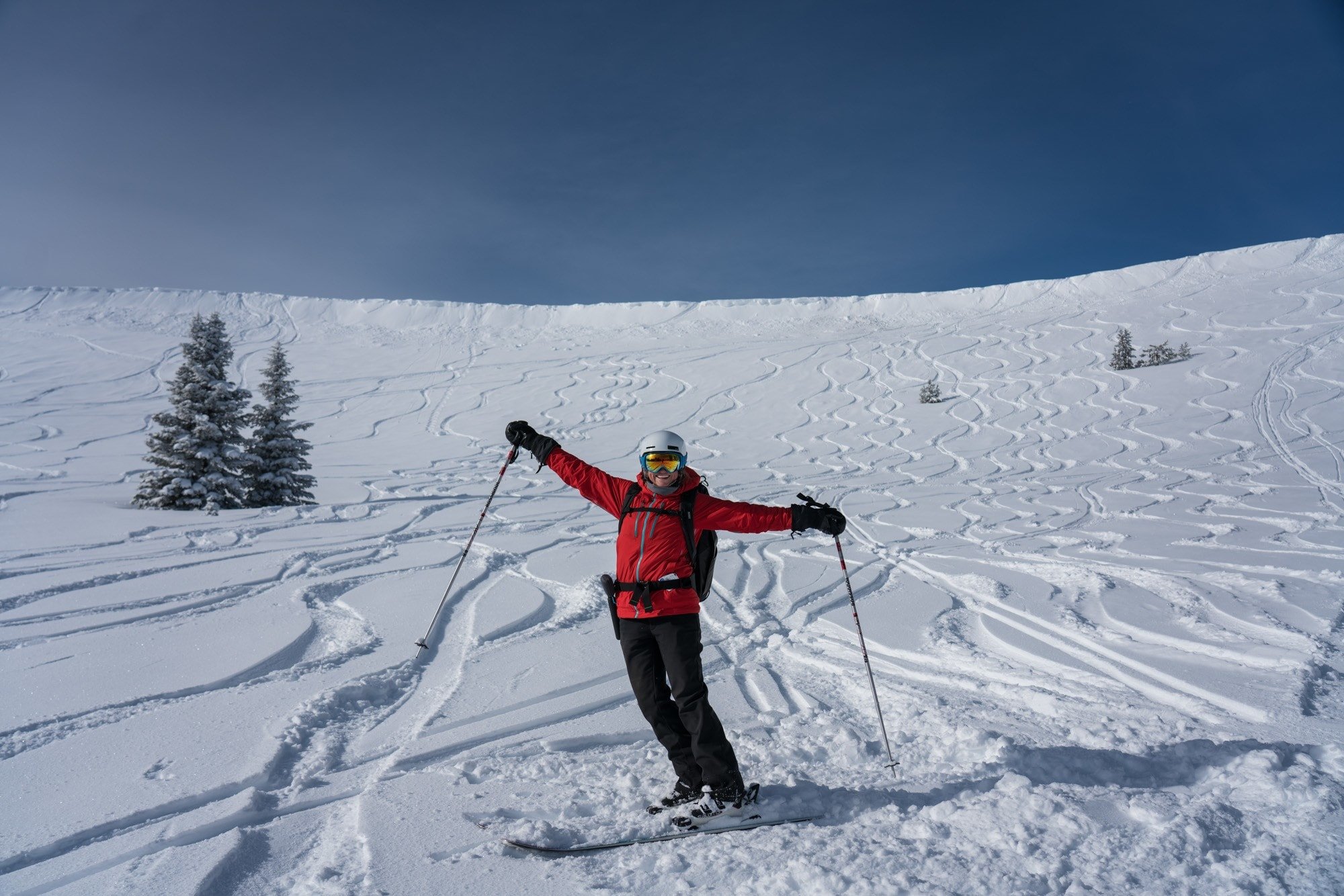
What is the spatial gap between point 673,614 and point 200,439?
1434 cm

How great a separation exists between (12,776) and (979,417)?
79.2 ft

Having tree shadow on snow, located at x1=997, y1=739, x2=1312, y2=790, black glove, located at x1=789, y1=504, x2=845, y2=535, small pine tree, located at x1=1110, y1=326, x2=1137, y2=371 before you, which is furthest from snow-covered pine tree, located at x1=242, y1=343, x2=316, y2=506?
small pine tree, located at x1=1110, y1=326, x2=1137, y2=371

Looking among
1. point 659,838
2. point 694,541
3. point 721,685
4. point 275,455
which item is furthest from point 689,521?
point 275,455

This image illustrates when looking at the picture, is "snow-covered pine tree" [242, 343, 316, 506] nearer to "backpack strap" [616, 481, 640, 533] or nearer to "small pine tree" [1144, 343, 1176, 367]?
"backpack strap" [616, 481, 640, 533]

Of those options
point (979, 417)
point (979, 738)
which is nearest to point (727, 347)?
point (979, 417)

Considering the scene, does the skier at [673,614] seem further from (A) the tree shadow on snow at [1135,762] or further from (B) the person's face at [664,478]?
(A) the tree shadow on snow at [1135,762]

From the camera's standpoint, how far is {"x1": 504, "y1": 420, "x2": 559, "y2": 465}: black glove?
3977mm

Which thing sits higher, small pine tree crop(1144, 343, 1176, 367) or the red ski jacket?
small pine tree crop(1144, 343, 1176, 367)

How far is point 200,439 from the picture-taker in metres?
13.9

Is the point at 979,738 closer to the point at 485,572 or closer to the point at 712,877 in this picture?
the point at 712,877

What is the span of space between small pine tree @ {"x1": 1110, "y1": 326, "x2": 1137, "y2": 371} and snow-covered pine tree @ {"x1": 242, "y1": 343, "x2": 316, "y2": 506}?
95.8 ft

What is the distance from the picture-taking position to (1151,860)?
107 inches

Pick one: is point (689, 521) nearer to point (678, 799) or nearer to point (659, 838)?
point (678, 799)

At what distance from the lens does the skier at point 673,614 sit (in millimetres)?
3279
